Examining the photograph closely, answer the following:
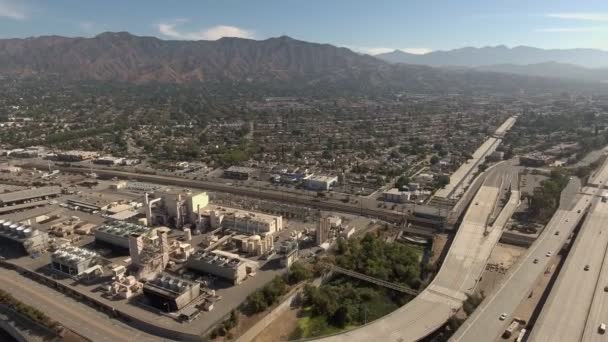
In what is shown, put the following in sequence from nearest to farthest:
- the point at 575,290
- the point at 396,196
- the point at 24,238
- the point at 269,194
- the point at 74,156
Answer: the point at 575,290
the point at 24,238
the point at 396,196
the point at 269,194
the point at 74,156

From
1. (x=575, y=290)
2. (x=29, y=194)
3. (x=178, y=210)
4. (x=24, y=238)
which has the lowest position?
(x=575, y=290)

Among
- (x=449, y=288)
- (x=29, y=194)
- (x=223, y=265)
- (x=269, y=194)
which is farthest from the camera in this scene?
(x=269, y=194)

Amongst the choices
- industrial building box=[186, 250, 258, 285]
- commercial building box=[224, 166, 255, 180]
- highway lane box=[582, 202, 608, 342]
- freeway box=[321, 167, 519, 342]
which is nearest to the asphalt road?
commercial building box=[224, 166, 255, 180]

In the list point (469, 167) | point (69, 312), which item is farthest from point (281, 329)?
point (469, 167)

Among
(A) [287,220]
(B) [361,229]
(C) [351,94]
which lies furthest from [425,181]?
(C) [351,94]

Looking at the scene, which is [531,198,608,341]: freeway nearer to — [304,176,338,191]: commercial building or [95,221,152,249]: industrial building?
[304,176,338,191]: commercial building

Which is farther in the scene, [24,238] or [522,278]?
[24,238]

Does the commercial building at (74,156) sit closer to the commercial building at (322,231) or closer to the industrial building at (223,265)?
the industrial building at (223,265)

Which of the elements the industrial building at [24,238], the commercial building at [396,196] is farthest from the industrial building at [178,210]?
the commercial building at [396,196]

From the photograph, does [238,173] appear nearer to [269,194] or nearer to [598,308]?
[269,194]
